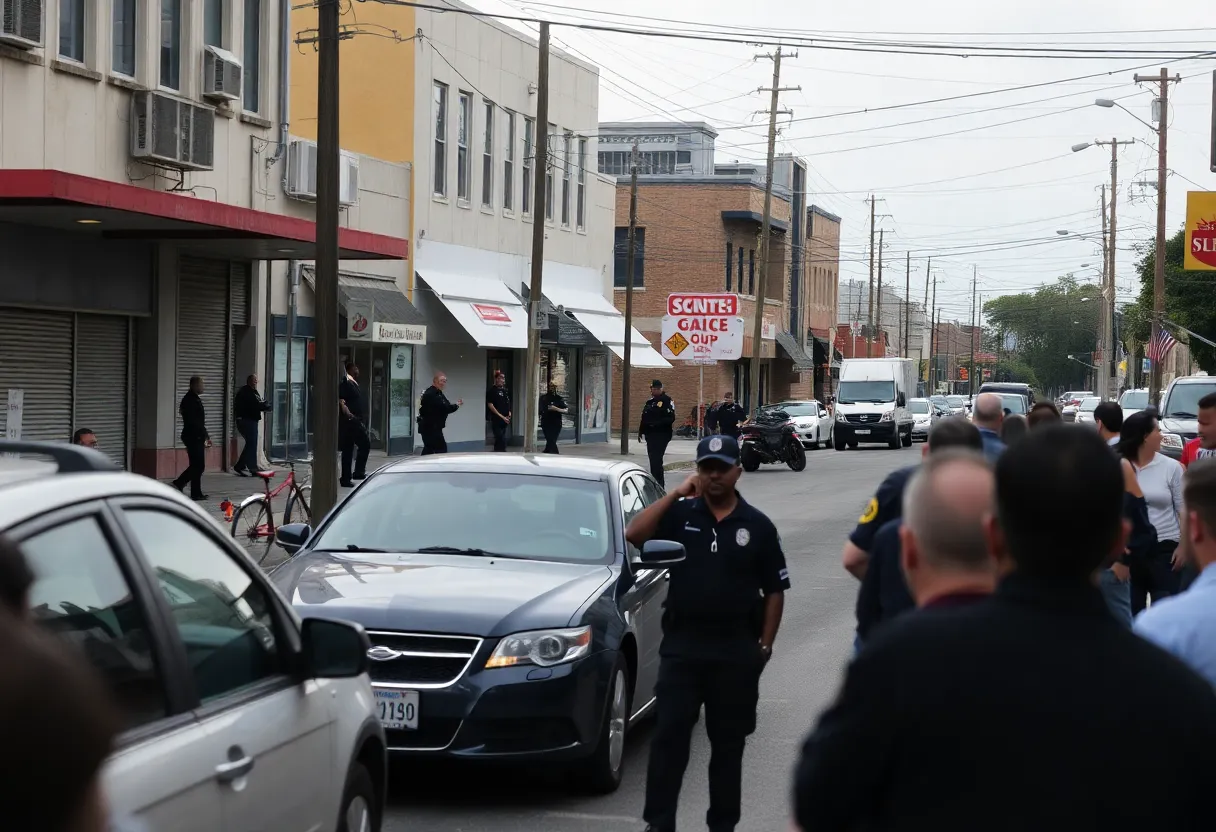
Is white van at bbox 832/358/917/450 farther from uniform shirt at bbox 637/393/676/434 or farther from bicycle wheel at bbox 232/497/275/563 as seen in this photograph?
bicycle wheel at bbox 232/497/275/563

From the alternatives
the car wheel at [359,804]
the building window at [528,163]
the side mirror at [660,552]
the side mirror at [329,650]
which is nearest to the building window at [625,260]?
the building window at [528,163]

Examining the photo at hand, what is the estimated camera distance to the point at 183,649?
367cm

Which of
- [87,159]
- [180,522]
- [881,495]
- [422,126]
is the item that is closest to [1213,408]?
[881,495]

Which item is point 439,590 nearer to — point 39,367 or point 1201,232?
point 39,367

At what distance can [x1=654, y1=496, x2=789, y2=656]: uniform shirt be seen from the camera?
20.4ft

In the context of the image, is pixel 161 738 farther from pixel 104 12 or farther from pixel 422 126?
pixel 422 126

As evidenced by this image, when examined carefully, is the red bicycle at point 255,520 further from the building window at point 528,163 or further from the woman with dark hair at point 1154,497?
the building window at point 528,163

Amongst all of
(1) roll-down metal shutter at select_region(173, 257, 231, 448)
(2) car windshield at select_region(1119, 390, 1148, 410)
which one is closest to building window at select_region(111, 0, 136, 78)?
(1) roll-down metal shutter at select_region(173, 257, 231, 448)

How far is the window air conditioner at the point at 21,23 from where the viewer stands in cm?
1961

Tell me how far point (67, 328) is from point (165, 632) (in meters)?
20.2

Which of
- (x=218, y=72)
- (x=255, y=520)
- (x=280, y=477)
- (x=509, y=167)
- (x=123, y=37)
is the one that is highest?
(x=509, y=167)

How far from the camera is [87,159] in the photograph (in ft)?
70.4

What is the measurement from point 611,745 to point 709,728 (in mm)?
1362

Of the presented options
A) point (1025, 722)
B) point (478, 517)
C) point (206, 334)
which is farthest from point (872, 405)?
point (1025, 722)
